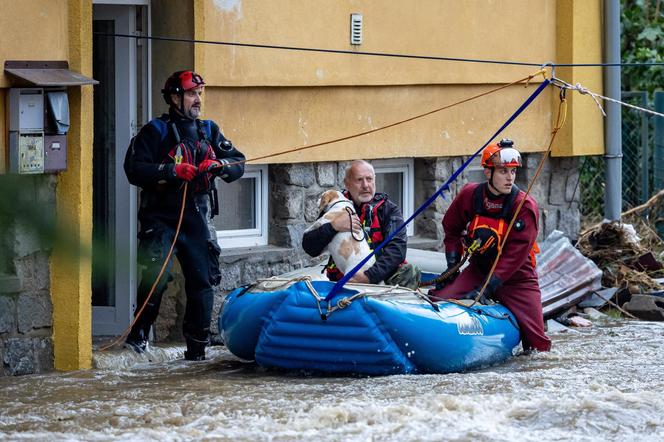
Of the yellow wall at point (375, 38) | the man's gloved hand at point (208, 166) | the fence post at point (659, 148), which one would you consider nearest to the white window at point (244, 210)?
the yellow wall at point (375, 38)

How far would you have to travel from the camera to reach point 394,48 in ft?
31.9

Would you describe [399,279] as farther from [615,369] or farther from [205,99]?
[205,99]

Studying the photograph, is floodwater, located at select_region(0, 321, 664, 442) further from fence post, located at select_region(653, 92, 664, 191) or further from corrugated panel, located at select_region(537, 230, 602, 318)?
fence post, located at select_region(653, 92, 664, 191)

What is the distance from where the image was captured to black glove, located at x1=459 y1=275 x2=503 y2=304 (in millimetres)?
7574

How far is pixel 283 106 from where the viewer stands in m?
9.03

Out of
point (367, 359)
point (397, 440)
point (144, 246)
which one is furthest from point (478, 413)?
point (144, 246)

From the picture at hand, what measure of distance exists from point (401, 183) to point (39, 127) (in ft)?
14.3

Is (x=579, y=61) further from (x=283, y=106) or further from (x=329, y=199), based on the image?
(x=329, y=199)

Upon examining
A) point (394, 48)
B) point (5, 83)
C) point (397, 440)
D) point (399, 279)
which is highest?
point (394, 48)

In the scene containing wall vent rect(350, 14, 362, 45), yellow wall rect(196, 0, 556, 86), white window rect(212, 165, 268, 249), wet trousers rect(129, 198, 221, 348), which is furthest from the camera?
wall vent rect(350, 14, 362, 45)

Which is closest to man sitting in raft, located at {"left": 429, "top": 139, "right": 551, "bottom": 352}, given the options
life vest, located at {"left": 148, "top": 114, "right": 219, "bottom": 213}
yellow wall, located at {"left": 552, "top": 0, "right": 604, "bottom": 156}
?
life vest, located at {"left": 148, "top": 114, "right": 219, "bottom": 213}

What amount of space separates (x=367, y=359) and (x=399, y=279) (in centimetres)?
83

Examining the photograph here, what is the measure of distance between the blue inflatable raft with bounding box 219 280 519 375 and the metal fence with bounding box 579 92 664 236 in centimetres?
592

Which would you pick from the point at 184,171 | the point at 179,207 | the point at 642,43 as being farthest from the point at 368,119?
the point at 642,43
